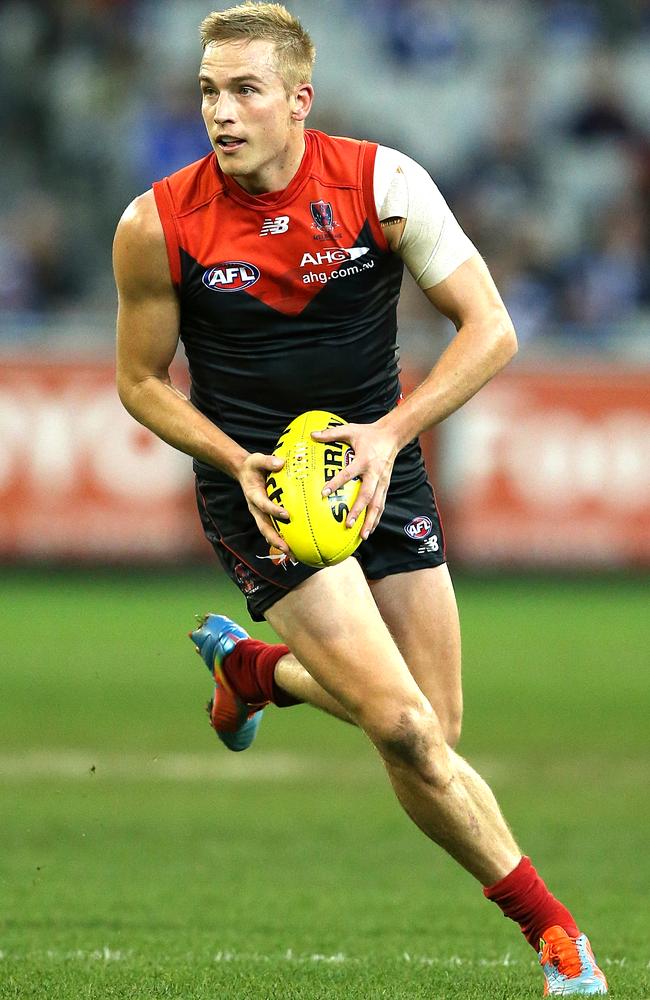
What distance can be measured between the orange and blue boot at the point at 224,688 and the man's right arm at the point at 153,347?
156cm

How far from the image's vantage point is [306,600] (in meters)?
5.34

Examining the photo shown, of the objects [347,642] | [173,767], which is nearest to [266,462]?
[347,642]

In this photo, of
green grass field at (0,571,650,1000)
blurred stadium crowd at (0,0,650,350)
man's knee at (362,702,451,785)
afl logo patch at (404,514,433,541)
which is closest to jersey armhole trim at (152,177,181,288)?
afl logo patch at (404,514,433,541)

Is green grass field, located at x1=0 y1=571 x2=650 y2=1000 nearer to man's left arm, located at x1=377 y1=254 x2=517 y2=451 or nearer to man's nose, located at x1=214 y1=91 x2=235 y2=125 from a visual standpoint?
man's left arm, located at x1=377 y1=254 x2=517 y2=451

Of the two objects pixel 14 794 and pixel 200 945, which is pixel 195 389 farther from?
pixel 14 794

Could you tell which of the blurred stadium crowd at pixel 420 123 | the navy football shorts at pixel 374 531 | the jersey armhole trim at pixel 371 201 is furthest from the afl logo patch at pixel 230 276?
the blurred stadium crowd at pixel 420 123

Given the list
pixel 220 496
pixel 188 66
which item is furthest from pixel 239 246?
pixel 188 66

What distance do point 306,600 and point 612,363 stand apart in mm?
10452

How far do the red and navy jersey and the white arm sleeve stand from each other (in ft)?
0.22

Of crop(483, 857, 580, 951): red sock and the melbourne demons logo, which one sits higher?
the melbourne demons logo

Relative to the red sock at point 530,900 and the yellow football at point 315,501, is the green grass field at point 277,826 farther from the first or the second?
the yellow football at point 315,501

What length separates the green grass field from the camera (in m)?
5.55

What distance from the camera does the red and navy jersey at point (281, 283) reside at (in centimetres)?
543

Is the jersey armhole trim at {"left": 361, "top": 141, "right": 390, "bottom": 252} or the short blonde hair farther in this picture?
the jersey armhole trim at {"left": 361, "top": 141, "right": 390, "bottom": 252}
